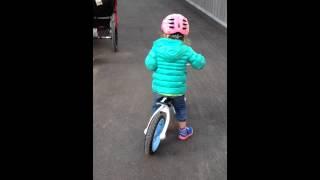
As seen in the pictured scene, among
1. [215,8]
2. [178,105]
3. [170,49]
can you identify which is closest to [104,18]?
[178,105]

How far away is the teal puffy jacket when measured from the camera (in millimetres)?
4441

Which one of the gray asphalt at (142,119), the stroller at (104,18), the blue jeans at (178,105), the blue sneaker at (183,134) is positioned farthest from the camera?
the stroller at (104,18)

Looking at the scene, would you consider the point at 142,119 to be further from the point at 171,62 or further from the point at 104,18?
the point at 104,18

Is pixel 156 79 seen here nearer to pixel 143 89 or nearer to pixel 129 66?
pixel 143 89

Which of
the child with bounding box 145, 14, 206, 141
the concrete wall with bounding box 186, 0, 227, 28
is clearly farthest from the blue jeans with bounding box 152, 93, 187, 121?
the concrete wall with bounding box 186, 0, 227, 28

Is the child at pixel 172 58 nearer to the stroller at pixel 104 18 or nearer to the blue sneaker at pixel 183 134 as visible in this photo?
the blue sneaker at pixel 183 134

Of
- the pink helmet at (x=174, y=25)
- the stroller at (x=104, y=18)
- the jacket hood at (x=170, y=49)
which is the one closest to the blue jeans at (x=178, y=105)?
the jacket hood at (x=170, y=49)

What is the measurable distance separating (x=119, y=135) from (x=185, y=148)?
0.90 meters

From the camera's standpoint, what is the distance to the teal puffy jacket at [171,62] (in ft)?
14.6

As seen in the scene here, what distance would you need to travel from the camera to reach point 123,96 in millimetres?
6395

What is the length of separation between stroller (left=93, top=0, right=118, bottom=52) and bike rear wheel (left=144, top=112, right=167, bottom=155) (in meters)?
4.36

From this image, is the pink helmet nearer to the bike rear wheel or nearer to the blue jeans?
the blue jeans

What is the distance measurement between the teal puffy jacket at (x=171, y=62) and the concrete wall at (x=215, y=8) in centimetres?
715

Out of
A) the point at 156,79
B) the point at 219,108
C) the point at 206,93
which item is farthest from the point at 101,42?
the point at 156,79
